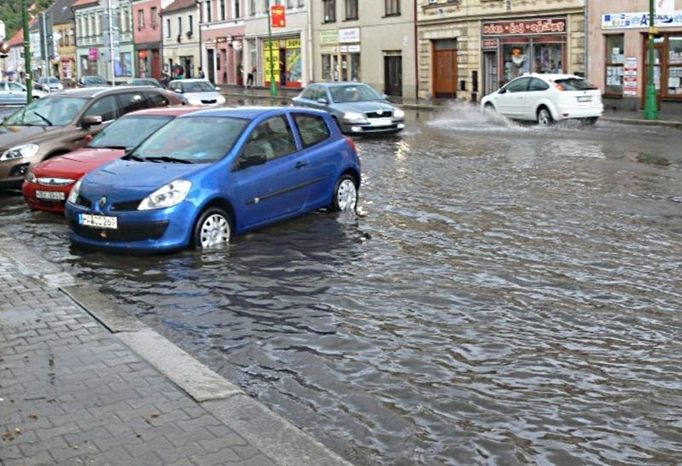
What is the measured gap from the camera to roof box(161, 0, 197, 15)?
70938mm

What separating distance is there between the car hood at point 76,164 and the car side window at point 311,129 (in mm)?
2518

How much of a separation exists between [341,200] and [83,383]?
23.4ft

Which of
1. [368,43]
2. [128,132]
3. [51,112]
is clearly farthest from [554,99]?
[368,43]

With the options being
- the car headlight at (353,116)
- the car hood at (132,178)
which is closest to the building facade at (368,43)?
the car headlight at (353,116)

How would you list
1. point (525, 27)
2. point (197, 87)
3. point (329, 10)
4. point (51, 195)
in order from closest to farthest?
1. point (51, 195)
2. point (525, 27)
3. point (197, 87)
4. point (329, 10)

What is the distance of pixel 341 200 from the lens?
12727 mm

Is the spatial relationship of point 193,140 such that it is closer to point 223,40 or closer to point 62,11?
point 223,40

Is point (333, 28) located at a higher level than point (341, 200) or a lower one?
higher

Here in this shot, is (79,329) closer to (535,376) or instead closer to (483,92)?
(535,376)

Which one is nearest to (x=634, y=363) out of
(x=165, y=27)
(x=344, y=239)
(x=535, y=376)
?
(x=535, y=376)

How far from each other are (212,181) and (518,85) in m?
20.2

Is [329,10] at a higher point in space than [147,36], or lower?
lower

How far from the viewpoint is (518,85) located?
94.7 feet

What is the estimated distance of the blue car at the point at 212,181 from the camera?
994 cm
